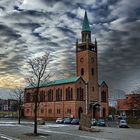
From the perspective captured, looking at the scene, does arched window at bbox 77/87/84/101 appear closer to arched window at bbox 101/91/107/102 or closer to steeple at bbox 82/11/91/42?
arched window at bbox 101/91/107/102

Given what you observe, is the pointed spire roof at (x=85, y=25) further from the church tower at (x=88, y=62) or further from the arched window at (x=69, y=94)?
the arched window at (x=69, y=94)

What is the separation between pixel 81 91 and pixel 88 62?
468 inches

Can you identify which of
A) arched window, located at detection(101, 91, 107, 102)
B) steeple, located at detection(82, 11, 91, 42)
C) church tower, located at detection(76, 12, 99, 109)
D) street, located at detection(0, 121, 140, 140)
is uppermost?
steeple, located at detection(82, 11, 91, 42)

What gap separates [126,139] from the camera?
112 feet

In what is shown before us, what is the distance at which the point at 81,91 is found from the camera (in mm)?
119250

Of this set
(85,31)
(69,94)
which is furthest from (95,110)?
(85,31)

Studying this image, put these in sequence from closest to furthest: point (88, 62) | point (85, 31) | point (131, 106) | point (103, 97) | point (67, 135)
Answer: point (67, 135), point (131, 106), point (88, 62), point (85, 31), point (103, 97)

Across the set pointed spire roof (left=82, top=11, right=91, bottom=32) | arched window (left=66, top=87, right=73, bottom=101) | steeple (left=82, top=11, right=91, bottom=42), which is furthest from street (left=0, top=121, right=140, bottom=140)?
pointed spire roof (left=82, top=11, right=91, bottom=32)

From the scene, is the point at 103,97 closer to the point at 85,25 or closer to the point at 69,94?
the point at 69,94

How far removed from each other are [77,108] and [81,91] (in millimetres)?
6777

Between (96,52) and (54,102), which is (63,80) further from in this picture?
(96,52)

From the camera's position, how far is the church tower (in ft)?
403

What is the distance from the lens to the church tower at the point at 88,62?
403ft

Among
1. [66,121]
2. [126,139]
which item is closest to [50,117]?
[66,121]
